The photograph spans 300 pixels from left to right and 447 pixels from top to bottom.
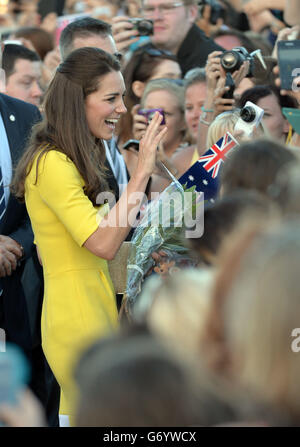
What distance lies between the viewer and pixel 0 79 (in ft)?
13.1

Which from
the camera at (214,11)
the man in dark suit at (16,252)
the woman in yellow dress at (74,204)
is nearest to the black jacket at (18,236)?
the man in dark suit at (16,252)

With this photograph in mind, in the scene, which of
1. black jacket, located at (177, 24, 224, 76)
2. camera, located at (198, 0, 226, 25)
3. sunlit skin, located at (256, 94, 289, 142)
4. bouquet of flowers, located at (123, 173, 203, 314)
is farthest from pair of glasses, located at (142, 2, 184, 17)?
bouquet of flowers, located at (123, 173, 203, 314)

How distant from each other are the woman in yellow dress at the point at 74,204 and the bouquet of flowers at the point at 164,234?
9cm

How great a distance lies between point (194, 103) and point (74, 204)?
1.86 meters

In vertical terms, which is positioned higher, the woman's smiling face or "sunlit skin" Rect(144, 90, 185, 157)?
the woman's smiling face

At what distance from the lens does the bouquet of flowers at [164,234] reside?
8.62ft

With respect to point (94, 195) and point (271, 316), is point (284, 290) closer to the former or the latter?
point (271, 316)

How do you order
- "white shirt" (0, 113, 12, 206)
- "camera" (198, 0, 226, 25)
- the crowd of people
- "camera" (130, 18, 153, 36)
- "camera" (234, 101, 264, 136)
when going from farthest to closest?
"camera" (198, 0, 226, 25), "camera" (130, 18, 153, 36), "white shirt" (0, 113, 12, 206), "camera" (234, 101, 264, 136), the crowd of people

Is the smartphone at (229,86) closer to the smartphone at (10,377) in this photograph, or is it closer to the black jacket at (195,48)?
the black jacket at (195,48)

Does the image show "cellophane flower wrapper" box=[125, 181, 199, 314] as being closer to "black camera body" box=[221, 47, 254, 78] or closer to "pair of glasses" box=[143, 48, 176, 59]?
"black camera body" box=[221, 47, 254, 78]

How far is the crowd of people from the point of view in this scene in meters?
1.15

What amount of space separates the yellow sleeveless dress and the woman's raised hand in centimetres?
23

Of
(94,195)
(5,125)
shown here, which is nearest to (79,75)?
(94,195)

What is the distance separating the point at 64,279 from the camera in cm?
279
